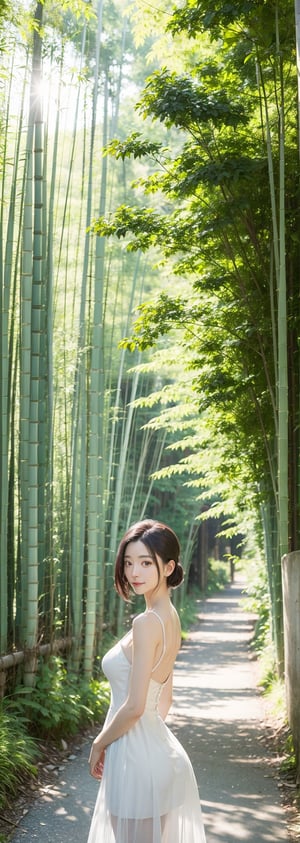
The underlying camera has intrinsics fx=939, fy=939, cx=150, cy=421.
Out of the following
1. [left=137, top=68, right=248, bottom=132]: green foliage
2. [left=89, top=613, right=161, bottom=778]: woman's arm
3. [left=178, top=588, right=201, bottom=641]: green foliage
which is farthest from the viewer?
[left=178, top=588, right=201, bottom=641]: green foliage

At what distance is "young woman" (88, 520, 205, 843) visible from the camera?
194 centimetres

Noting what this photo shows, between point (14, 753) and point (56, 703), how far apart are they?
0.98 m

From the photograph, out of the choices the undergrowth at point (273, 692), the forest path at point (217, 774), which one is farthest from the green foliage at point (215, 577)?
the forest path at point (217, 774)

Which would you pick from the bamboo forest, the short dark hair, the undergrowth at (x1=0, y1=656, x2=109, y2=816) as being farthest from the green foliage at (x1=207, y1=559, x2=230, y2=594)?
the short dark hair

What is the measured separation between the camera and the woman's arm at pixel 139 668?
1900mm

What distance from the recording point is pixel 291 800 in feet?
13.7

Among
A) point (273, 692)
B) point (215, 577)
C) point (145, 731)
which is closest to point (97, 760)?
point (145, 731)

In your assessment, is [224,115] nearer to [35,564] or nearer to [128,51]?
[35,564]

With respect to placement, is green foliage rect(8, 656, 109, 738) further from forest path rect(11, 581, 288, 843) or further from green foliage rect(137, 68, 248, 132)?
green foliage rect(137, 68, 248, 132)

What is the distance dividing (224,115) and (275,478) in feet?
7.68

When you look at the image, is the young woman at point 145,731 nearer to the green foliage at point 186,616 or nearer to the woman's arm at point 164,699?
the woman's arm at point 164,699

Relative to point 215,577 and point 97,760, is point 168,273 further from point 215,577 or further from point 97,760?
point 215,577

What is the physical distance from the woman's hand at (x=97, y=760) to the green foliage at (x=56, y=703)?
2.91 metres

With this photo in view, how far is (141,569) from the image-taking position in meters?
2.03
